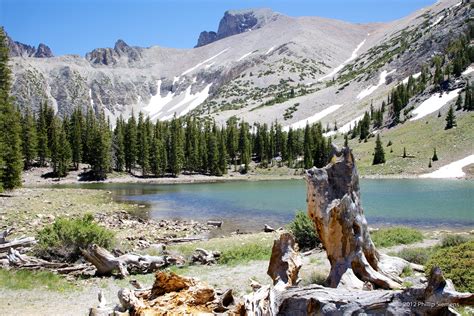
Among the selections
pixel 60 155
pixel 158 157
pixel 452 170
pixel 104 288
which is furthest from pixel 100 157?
pixel 104 288

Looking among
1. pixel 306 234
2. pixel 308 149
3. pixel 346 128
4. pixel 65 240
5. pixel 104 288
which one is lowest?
pixel 104 288

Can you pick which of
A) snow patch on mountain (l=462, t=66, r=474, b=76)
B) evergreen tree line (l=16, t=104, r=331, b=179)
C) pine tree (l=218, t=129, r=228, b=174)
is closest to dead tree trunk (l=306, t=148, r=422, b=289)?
evergreen tree line (l=16, t=104, r=331, b=179)

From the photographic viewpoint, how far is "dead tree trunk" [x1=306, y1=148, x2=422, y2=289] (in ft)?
32.5

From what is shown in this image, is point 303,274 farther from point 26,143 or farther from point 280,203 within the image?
point 26,143

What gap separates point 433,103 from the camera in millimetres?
110125

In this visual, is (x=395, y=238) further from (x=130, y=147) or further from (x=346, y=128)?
(x=346, y=128)

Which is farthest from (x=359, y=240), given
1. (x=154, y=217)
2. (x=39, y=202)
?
(x=39, y=202)

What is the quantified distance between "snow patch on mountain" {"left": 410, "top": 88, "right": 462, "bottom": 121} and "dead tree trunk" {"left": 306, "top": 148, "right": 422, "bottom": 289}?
106157 mm

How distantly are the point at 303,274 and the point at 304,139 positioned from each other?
103m

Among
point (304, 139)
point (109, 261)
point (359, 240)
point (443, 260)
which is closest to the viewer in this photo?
point (359, 240)

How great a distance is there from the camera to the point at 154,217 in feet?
122

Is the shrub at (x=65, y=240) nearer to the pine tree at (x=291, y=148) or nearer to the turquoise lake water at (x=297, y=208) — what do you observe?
the turquoise lake water at (x=297, y=208)

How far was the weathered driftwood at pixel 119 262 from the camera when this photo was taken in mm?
14453

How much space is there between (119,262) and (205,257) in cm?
348
